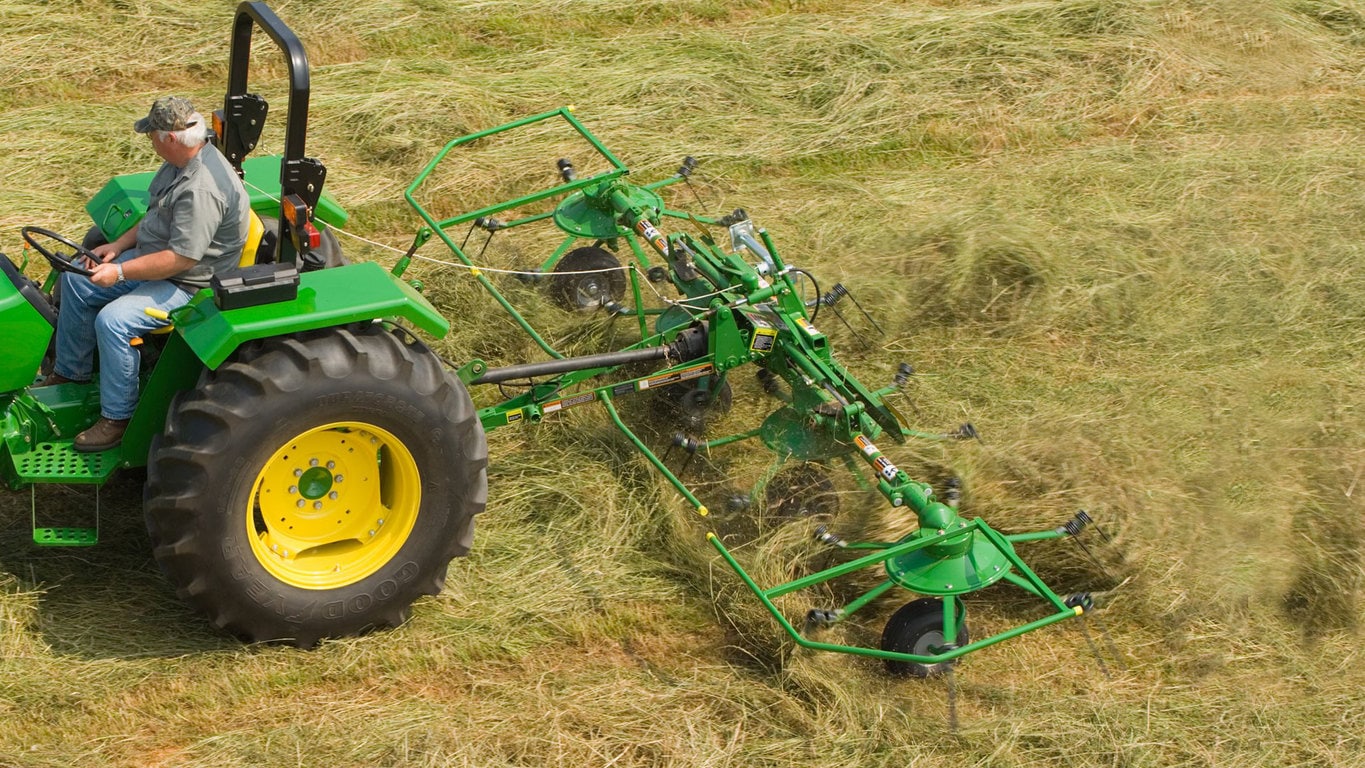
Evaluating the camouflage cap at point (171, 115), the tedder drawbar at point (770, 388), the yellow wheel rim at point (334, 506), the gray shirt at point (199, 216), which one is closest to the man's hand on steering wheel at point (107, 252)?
the gray shirt at point (199, 216)

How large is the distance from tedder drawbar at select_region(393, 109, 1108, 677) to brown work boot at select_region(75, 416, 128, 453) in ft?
3.86

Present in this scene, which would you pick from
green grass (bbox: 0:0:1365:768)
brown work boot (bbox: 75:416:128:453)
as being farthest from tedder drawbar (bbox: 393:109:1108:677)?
brown work boot (bbox: 75:416:128:453)

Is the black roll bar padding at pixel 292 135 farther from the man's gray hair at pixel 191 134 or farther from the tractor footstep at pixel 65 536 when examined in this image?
the tractor footstep at pixel 65 536

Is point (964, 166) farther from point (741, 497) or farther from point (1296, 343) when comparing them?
point (741, 497)

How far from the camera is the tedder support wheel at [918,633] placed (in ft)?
15.9

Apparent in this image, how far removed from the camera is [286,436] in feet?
14.8

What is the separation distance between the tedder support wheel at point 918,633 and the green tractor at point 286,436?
146cm

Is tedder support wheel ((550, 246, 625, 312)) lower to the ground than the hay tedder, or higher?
lower

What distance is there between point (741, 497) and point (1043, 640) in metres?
1.22

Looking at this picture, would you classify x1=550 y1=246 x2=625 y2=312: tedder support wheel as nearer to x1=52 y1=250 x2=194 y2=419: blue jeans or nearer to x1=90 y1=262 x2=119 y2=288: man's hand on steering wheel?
x1=52 y1=250 x2=194 y2=419: blue jeans

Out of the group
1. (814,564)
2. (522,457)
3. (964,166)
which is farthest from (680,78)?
(814,564)

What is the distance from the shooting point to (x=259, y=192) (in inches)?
217

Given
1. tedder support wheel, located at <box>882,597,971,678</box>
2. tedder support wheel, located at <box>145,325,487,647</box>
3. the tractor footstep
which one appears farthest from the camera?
tedder support wheel, located at <box>882,597,971,678</box>

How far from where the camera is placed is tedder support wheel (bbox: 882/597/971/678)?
4.86 meters
